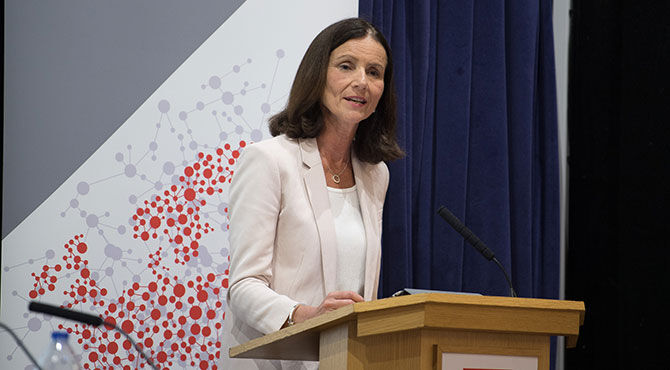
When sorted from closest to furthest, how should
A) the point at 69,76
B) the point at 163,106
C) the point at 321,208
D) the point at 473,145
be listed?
the point at 321,208 → the point at 69,76 → the point at 163,106 → the point at 473,145

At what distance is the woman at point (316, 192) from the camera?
2.22 metres

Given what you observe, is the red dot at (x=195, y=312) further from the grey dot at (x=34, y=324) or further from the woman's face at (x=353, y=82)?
the woman's face at (x=353, y=82)

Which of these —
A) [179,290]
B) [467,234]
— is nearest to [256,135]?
[179,290]

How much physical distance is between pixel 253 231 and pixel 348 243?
0.31 m

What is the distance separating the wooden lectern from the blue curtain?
1.65 metres

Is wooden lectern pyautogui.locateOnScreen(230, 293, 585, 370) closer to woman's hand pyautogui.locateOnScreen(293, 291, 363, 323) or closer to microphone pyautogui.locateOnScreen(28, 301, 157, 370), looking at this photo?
woman's hand pyautogui.locateOnScreen(293, 291, 363, 323)

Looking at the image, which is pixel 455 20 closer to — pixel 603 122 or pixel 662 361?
pixel 603 122

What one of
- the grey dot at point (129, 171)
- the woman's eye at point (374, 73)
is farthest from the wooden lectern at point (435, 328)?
the grey dot at point (129, 171)

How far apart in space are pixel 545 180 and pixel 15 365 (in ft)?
7.54

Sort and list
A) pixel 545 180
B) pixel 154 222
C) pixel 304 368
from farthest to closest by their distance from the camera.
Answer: pixel 545 180 < pixel 154 222 < pixel 304 368

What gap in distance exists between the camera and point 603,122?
11.7 ft

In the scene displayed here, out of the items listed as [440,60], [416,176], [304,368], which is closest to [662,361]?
[416,176]

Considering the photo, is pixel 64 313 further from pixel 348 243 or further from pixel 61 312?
pixel 348 243

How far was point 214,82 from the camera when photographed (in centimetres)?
320
